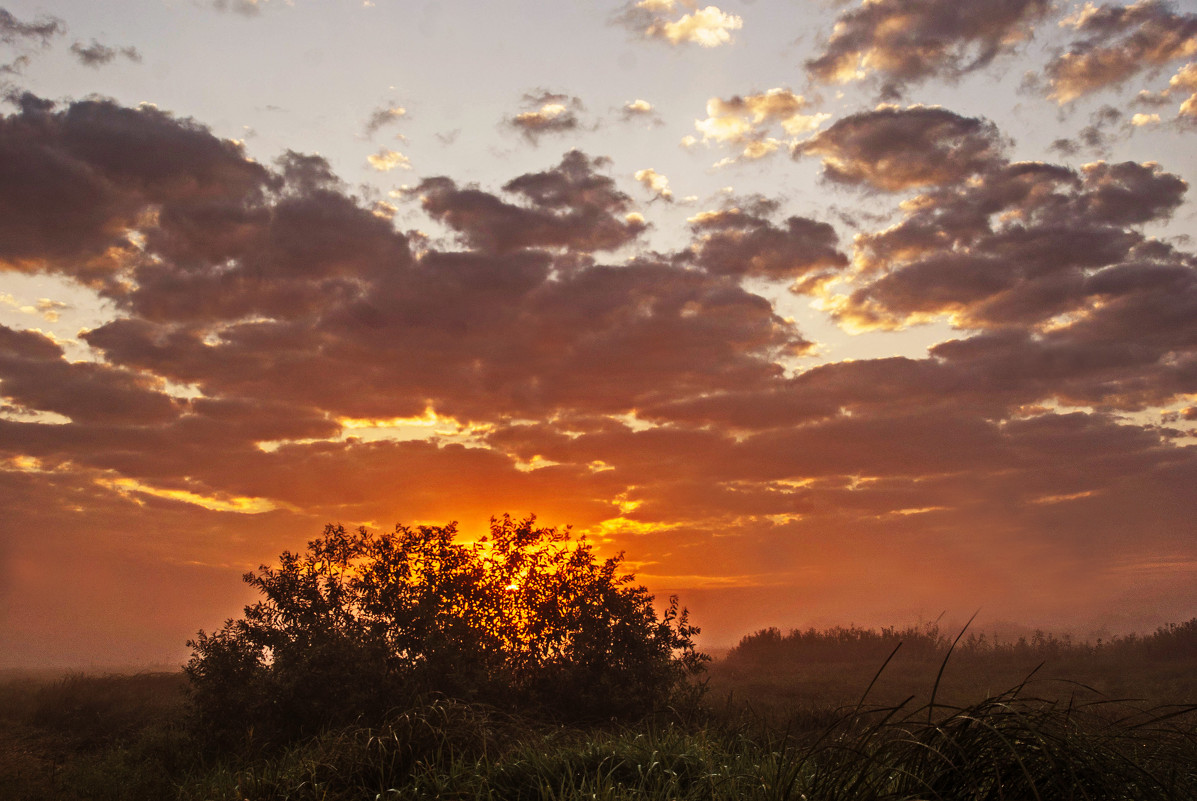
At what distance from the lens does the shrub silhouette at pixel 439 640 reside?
1892 cm

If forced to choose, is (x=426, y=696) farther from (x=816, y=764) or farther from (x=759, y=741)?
(x=816, y=764)

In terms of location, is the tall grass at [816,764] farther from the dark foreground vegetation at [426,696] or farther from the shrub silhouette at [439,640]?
the shrub silhouette at [439,640]

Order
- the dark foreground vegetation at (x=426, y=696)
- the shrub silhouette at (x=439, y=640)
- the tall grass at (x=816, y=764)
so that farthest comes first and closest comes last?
the shrub silhouette at (x=439, y=640)
the dark foreground vegetation at (x=426, y=696)
the tall grass at (x=816, y=764)

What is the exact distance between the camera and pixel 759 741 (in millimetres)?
14539

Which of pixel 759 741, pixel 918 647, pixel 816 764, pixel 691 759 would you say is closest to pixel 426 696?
pixel 759 741

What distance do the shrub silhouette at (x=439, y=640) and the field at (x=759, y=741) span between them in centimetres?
123

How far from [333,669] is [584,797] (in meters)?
12.3

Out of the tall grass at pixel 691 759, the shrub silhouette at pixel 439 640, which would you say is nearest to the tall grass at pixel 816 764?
the tall grass at pixel 691 759

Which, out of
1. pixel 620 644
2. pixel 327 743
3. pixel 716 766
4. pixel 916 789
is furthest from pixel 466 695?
pixel 916 789

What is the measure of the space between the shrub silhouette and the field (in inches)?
48.3

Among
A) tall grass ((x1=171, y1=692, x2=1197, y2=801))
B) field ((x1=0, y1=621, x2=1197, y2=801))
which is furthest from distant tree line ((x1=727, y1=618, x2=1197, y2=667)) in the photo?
tall grass ((x1=171, y1=692, x2=1197, y2=801))

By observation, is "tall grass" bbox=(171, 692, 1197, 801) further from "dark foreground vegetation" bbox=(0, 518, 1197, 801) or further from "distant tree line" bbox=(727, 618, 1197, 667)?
"distant tree line" bbox=(727, 618, 1197, 667)

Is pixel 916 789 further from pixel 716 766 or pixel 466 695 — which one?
pixel 466 695

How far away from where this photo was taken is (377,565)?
22.5 metres
